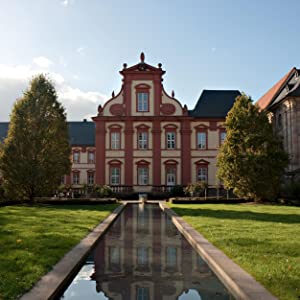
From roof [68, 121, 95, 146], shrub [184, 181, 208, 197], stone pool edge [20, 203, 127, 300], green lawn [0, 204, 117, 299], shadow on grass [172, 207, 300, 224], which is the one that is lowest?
stone pool edge [20, 203, 127, 300]

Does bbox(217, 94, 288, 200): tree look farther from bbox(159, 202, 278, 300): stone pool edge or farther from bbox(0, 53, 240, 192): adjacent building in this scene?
bbox(159, 202, 278, 300): stone pool edge

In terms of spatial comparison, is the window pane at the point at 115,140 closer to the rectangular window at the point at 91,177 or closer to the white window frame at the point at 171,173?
the white window frame at the point at 171,173

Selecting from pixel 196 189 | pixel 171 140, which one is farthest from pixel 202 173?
pixel 196 189

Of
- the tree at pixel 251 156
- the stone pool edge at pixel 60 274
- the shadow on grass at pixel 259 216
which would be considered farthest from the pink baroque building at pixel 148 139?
the stone pool edge at pixel 60 274

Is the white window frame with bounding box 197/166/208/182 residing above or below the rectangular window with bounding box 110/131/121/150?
below

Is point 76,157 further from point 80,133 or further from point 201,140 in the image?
point 201,140

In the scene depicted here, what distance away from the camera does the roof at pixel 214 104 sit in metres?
41.2

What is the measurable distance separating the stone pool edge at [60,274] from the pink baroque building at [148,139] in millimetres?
29609

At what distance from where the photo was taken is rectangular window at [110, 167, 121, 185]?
40000mm

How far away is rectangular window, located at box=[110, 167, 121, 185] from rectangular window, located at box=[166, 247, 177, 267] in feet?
100

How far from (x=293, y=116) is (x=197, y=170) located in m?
12.8

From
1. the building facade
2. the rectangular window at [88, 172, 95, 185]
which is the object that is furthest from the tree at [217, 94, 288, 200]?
the rectangular window at [88, 172, 95, 185]

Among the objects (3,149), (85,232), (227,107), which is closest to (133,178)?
(227,107)

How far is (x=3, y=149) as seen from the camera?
26.0m
